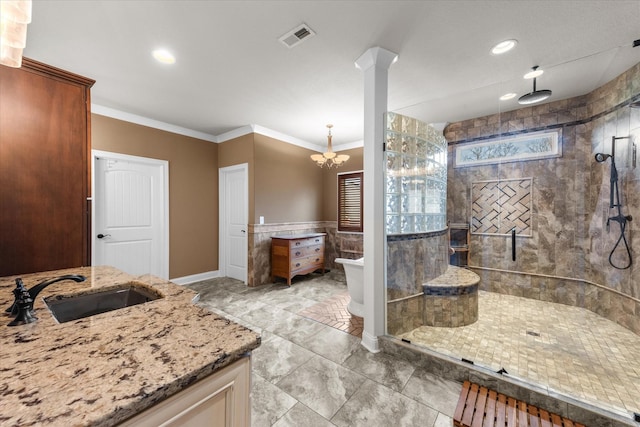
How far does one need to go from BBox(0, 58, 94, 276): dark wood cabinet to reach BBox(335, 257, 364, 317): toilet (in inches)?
95.1

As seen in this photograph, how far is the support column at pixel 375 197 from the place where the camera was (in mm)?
2271

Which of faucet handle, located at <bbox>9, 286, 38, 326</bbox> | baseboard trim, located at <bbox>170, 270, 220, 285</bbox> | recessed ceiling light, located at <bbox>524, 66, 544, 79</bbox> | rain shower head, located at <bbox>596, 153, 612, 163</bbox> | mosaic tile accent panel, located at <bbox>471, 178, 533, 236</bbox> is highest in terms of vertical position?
recessed ceiling light, located at <bbox>524, 66, 544, 79</bbox>

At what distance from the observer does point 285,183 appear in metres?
4.79

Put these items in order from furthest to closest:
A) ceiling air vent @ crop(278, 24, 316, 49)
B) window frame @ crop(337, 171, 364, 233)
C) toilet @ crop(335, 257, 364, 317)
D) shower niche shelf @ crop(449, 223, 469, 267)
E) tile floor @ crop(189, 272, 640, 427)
Result: window frame @ crop(337, 171, 364, 233) → shower niche shelf @ crop(449, 223, 469, 267) → toilet @ crop(335, 257, 364, 317) → ceiling air vent @ crop(278, 24, 316, 49) → tile floor @ crop(189, 272, 640, 427)

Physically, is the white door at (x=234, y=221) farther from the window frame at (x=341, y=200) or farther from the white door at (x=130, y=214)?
the window frame at (x=341, y=200)

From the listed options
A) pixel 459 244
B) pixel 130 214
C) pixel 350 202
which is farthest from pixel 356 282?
pixel 130 214

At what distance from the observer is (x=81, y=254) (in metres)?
1.79

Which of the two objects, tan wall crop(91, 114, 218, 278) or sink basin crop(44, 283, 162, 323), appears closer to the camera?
sink basin crop(44, 283, 162, 323)

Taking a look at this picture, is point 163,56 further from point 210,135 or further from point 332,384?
Answer: point 332,384

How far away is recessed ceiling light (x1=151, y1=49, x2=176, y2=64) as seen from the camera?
7.45ft

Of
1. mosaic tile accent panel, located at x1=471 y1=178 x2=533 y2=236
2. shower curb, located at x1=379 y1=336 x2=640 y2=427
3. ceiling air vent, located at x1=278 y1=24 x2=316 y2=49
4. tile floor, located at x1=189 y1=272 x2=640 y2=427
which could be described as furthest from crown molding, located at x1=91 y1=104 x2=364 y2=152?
shower curb, located at x1=379 y1=336 x2=640 y2=427

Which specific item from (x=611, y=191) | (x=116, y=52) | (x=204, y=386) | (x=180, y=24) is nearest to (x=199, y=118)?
(x=116, y=52)

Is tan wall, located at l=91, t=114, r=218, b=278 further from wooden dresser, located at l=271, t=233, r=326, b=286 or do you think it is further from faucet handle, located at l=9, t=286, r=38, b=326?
faucet handle, located at l=9, t=286, r=38, b=326

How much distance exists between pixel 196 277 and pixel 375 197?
3702 mm
